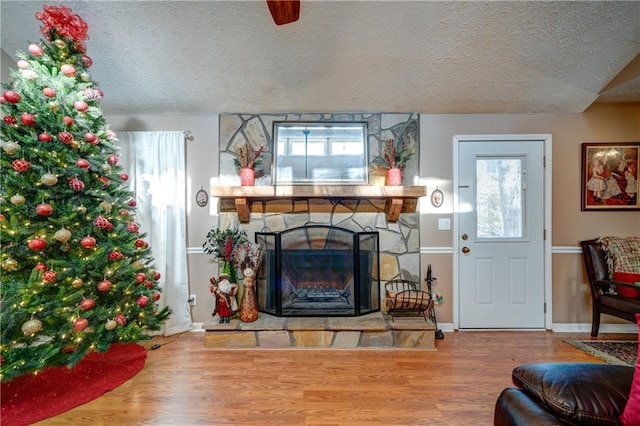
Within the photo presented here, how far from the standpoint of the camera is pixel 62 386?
1960mm

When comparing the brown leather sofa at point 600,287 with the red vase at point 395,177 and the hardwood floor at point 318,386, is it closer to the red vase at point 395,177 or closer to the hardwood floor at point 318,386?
the hardwood floor at point 318,386

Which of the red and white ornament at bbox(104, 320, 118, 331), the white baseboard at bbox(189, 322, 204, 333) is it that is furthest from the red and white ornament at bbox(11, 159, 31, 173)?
the white baseboard at bbox(189, 322, 204, 333)

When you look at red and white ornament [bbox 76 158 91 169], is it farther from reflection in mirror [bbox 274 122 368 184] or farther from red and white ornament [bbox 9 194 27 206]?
reflection in mirror [bbox 274 122 368 184]

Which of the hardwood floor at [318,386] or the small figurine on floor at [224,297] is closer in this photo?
the hardwood floor at [318,386]

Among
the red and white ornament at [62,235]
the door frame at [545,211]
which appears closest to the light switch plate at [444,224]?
the door frame at [545,211]

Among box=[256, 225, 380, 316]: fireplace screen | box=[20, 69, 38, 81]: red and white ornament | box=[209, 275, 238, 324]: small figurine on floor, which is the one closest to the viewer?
box=[20, 69, 38, 81]: red and white ornament

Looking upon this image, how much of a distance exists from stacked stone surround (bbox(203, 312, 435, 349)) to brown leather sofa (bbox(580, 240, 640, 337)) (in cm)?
165

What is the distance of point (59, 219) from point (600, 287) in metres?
4.53

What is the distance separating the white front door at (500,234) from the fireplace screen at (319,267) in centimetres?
98

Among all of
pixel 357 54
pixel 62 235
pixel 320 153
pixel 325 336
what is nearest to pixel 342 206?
pixel 320 153

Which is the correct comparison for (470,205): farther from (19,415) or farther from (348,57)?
(19,415)

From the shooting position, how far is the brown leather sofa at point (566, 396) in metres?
0.90

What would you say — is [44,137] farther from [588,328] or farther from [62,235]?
[588,328]

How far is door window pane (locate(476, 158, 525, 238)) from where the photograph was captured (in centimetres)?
301
